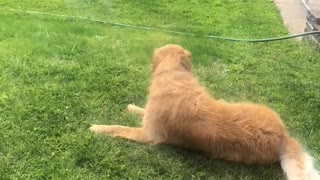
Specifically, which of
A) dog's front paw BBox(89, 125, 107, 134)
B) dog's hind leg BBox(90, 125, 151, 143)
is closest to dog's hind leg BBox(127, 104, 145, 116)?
dog's hind leg BBox(90, 125, 151, 143)

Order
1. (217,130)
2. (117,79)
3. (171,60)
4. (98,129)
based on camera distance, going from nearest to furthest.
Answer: (217,130)
(98,129)
(171,60)
(117,79)

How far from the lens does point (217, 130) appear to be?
3018 mm

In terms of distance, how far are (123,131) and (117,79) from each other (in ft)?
2.65

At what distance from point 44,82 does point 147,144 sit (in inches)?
45.4

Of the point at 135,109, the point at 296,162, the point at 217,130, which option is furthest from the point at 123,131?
the point at 296,162

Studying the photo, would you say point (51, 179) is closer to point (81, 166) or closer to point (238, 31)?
point (81, 166)

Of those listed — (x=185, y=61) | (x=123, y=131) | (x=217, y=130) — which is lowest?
(x=123, y=131)

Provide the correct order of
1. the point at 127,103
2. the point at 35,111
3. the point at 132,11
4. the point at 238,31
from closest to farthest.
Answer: the point at 35,111
the point at 127,103
the point at 238,31
the point at 132,11

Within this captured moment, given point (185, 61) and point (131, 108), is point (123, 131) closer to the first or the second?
point (131, 108)

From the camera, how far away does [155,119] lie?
3246 mm

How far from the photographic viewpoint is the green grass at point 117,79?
3107 mm

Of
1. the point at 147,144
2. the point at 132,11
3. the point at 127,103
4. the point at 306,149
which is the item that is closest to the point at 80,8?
the point at 132,11

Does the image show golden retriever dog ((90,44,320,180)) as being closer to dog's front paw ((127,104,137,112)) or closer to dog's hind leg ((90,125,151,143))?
dog's hind leg ((90,125,151,143))

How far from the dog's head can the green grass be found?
1.44 feet
